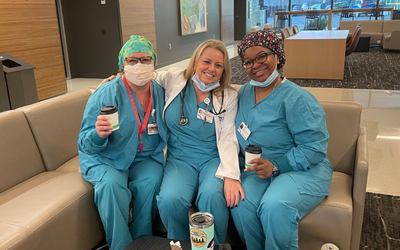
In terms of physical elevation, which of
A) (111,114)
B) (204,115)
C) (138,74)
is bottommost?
(204,115)

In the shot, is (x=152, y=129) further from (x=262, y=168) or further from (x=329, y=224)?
(x=329, y=224)

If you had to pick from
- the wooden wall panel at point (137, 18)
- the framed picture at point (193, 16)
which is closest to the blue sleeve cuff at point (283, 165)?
the wooden wall panel at point (137, 18)

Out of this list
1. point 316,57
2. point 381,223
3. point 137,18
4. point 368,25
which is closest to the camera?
point 381,223

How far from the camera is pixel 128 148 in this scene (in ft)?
6.38

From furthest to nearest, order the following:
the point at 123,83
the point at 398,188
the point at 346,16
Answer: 1. the point at 346,16
2. the point at 398,188
3. the point at 123,83

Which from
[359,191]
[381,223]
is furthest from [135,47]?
[381,223]

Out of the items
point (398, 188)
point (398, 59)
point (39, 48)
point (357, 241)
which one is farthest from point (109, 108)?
point (398, 59)

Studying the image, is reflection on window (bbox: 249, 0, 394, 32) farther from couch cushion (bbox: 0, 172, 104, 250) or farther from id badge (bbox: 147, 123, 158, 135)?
couch cushion (bbox: 0, 172, 104, 250)

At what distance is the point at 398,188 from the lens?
2.65 metres

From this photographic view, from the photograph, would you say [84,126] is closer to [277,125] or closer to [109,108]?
[109,108]

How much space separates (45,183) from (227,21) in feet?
39.4

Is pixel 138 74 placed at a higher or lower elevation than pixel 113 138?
higher

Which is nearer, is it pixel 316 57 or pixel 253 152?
pixel 253 152

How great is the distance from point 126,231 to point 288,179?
0.89m
